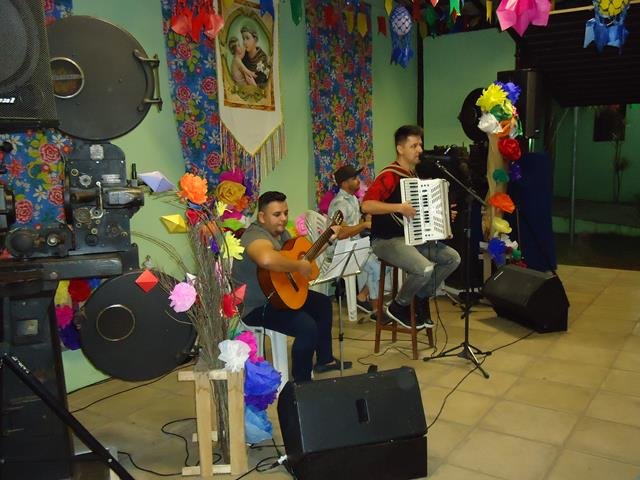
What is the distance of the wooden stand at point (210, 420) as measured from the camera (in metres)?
2.33

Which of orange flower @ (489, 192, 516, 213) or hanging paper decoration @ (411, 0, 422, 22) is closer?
orange flower @ (489, 192, 516, 213)

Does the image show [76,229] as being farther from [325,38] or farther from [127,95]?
[325,38]

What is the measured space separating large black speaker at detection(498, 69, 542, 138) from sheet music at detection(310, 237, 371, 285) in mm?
2247

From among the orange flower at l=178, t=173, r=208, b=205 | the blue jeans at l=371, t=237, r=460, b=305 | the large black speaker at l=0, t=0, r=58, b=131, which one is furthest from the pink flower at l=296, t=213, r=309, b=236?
the large black speaker at l=0, t=0, r=58, b=131

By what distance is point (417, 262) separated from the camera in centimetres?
355

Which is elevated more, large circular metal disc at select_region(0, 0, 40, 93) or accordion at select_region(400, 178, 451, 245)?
large circular metal disc at select_region(0, 0, 40, 93)

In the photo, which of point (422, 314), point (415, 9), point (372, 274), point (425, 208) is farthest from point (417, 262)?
point (415, 9)

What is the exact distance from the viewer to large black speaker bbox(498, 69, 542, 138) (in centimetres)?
476

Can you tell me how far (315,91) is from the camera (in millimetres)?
4750

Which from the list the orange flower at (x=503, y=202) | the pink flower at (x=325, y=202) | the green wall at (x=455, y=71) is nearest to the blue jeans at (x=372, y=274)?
the pink flower at (x=325, y=202)

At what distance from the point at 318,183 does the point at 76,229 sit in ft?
9.82

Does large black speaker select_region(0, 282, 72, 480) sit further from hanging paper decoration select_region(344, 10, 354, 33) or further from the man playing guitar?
hanging paper decoration select_region(344, 10, 354, 33)

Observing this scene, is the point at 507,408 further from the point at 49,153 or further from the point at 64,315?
the point at 49,153

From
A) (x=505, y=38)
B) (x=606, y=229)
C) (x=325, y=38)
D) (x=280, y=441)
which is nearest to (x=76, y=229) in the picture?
(x=280, y=441)
